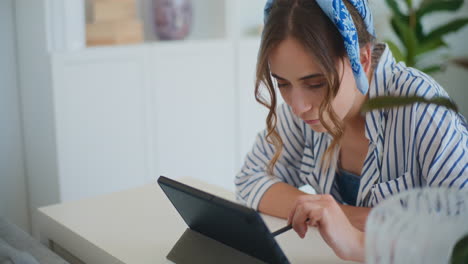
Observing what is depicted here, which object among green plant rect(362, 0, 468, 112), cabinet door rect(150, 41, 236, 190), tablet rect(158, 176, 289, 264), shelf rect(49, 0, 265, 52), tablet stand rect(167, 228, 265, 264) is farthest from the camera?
green plant rect(362, 0, 468, 112)

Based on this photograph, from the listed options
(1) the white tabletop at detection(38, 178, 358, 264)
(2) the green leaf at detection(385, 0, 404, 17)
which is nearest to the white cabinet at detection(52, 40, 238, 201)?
(2) the green leaf at detection(385, 0, 404, 17)

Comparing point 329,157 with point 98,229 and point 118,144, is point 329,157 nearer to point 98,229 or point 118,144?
point 98,229

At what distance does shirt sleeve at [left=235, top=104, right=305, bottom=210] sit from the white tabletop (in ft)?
0.24

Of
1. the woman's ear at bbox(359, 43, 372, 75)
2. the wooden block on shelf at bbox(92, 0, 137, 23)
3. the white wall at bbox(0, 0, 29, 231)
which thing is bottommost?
the white wall at bbox(0, 0, 29, 231)

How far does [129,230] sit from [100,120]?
1513 millimetres

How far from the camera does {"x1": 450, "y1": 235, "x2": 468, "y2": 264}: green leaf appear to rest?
64 cm

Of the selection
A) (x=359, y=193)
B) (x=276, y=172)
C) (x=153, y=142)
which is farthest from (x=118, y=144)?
(x=359, y=193)

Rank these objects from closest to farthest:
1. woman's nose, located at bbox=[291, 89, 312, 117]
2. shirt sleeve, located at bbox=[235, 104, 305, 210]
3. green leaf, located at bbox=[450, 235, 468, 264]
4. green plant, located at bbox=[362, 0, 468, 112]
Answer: green leaf, located at bbox=[450, 235, 468, 264], woman's nose, located at bbox=[291, 89, 312, 117], shirt sleeve, located at bbox=[235, 104, 305, 210], green plant, located at bbox=[362, 0, 468, 112]

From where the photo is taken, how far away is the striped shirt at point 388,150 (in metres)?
1.25

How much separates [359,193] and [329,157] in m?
0.13

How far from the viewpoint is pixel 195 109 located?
3105mm

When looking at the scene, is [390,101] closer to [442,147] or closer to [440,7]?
[442,147]

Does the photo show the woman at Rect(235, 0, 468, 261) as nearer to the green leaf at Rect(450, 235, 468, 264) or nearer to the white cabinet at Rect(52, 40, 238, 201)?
the green leaf at Rect(450, 235, 468, 264)

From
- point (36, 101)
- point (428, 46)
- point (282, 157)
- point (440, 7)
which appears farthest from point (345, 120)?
point (428, 46)
